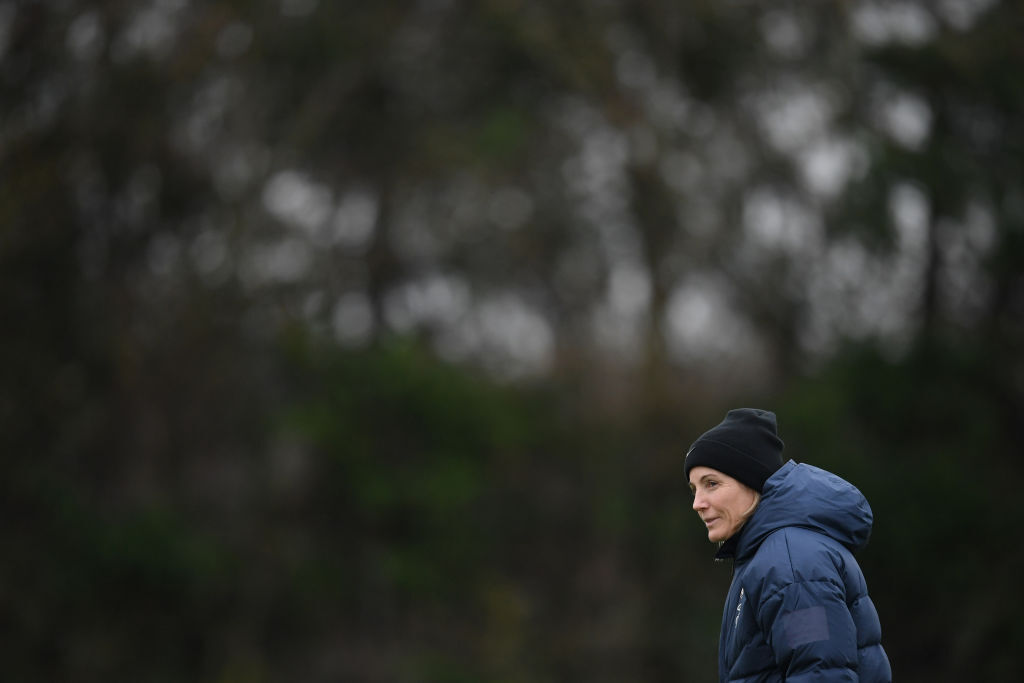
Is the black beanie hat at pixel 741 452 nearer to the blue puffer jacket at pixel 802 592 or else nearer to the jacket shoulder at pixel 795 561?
the blue puffer jacket at pixel 802 592

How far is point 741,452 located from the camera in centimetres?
295

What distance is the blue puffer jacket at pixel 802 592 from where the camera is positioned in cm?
265

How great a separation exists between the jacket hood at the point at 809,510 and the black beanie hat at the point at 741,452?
0.13ft

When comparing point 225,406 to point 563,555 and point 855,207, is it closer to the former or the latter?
point 563,555

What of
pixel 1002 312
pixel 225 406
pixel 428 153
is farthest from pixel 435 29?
pixel 1002 312

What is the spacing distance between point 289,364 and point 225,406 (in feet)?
2.86

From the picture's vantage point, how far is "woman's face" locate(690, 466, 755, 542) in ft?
9.66

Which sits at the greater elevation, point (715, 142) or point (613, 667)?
point (715, 142)

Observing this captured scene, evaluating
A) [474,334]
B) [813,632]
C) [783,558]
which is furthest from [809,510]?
[474,334]

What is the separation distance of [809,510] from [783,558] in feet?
0.44

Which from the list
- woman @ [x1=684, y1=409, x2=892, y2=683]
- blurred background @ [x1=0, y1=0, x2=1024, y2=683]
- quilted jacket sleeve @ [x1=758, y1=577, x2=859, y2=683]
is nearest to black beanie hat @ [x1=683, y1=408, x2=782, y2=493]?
woman @ [x1=684, y1=409, x2=892, y2=683]

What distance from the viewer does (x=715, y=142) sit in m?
14.8

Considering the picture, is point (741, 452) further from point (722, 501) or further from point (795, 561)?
point (795, 561)

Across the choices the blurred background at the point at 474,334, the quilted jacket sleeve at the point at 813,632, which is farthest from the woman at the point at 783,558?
the blurred background at the point at 474,334
